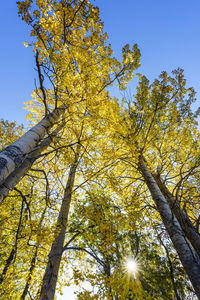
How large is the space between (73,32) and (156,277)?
952 centimetres

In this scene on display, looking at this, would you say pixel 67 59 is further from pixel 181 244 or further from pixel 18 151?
pixel 181 244

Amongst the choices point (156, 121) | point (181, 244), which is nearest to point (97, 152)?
point (156, 121)

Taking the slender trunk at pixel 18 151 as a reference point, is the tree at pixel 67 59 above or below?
above

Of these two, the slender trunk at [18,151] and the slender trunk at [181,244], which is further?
the slender trunk at [181,244]

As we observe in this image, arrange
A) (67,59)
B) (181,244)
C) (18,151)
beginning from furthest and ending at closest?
(67,59)
(181,244)
(18,151)

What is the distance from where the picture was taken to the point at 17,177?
2072 mm

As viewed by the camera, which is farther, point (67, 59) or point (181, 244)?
point (67, 59)

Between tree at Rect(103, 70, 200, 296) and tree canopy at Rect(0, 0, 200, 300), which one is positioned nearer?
tree canopy at Rect(0, 0, 200, 300)

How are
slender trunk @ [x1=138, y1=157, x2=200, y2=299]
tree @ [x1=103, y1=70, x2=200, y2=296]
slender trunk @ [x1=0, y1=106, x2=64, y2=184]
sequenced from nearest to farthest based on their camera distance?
slender trunk @ [x1=0, y1=106, x2=64, y2=184], slender trunk @ [x1=138, y1=157, x2=200, y2=299], tree @ [x1=103, y1=70, x2=200, y2=296]

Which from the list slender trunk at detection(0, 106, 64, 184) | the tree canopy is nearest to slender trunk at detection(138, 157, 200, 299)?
the tree canopy

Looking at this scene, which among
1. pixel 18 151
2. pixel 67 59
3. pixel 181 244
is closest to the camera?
pixel 18 151

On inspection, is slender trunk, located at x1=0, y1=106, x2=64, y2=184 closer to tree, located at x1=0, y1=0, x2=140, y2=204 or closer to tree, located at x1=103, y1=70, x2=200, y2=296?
tree, located at x1=0, y1=0, x2=140, y2=204

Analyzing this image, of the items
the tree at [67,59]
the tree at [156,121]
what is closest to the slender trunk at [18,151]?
the tree at [67,59]

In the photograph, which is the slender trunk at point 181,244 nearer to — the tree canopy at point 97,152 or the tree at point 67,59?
the tree canopy at point 97,152
